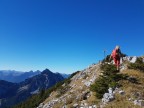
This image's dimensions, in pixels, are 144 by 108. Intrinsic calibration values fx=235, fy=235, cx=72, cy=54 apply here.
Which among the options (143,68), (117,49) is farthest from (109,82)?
(143,68)

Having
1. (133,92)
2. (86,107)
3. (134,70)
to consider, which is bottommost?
(86,107)

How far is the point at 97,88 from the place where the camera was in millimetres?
24297

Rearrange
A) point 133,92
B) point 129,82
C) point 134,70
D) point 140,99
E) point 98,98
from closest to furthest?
1. point 140,99
2. point 133,92
3. point 98,98
4. point 129,82
5. point 134,70

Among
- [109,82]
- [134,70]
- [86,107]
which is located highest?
[134,70]

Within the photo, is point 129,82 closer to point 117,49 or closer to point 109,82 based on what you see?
point 109,82

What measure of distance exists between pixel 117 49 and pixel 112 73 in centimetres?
312

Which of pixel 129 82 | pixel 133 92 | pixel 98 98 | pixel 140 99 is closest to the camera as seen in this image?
pixel 140 99

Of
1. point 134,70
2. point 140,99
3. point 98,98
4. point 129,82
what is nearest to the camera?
point 140,99

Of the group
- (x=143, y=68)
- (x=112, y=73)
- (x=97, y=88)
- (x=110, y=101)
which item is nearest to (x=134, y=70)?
(x=143, y=68)

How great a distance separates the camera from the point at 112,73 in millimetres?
25922

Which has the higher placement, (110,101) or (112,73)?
(112,73)

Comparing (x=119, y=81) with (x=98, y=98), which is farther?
(x=119, y=81)

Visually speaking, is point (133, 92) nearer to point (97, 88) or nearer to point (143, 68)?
point (97, 88)

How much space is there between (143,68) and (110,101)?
1197cm
